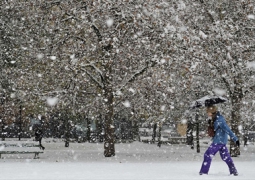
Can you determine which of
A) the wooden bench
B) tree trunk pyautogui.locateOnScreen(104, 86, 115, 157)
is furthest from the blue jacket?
the wooden bench

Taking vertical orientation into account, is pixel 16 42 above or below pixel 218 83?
above

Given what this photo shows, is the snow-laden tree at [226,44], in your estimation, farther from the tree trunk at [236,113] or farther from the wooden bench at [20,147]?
the wooden bench at [20,147]

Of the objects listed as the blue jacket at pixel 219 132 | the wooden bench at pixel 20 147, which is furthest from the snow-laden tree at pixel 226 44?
the wooden bench at pixel 20 147

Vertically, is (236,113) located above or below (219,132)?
above

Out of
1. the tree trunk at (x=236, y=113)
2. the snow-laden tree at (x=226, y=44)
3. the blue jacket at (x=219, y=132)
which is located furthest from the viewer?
the tree trunk at (x=236, y=113)

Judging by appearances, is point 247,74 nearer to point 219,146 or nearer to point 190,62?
point 190,62

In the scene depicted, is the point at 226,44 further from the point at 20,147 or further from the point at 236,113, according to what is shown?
the point at 20,147

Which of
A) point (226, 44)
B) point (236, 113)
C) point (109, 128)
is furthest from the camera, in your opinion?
point (236, 113)

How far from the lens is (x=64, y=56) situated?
17438mm

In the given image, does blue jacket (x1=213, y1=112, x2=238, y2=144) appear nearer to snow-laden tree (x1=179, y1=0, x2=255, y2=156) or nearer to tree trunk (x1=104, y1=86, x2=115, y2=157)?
snow-laden tree (x1=179, y1=0, x2=255, y2=156)

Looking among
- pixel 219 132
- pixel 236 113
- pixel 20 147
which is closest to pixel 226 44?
pixel 236 113

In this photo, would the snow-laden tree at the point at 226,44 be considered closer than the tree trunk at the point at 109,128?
Yes

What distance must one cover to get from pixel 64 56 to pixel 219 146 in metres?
8.96

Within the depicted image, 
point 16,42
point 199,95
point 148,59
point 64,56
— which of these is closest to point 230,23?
point 148,59
